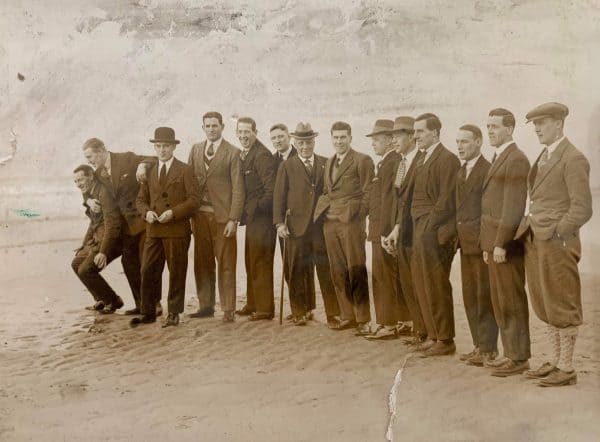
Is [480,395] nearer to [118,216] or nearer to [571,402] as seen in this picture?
[571,402]

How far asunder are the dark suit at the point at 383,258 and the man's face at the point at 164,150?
1296 millimetres

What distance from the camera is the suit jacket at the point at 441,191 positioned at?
14.0 ft

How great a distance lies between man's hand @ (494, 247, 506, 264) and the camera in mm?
4090

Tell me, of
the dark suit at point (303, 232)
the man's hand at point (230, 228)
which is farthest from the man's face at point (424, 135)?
the man's hand at point (230, 228)

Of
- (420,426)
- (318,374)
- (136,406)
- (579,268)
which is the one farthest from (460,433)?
(136,406)

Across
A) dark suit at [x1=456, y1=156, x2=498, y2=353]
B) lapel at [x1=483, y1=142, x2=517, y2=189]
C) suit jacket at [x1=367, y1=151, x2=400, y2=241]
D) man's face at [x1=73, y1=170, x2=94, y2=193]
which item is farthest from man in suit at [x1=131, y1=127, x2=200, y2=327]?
lapel at [x1=483, y1=142, x2=517, y2=189]

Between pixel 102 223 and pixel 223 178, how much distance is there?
0.83 metres

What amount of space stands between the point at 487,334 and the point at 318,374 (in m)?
0.99

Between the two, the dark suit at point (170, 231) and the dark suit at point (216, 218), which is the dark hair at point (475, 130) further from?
the dark suit at point (170, 231)

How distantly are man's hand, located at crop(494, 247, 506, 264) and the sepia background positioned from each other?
0.28 m

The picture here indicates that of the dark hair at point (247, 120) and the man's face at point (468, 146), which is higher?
the dark hair at point (247, 120)

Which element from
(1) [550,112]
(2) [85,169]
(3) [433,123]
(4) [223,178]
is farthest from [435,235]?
(2) [85,169]

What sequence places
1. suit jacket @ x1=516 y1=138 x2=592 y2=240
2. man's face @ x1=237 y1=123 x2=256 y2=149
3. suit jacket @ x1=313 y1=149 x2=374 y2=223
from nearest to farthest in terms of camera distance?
suit jacket @ x1=516 y1=138 x2=592 y2=240 → suit jacket @ x1=313 y1=149 x2=374 y2=223 → man's face @ x1=237 y1=123 x2=256 y2=149

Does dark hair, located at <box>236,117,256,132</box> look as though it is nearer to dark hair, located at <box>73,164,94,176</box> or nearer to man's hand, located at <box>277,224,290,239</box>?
man's hand, located at <box>277,224,290,239</box>
